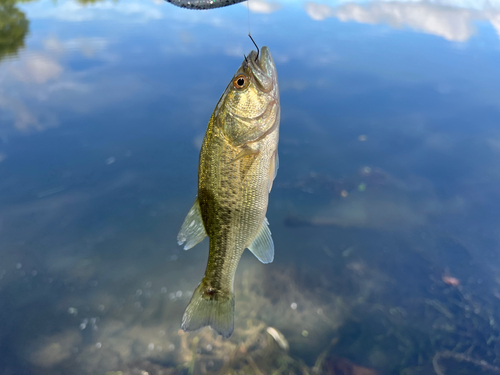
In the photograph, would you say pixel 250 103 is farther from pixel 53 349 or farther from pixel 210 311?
pixel 53 349

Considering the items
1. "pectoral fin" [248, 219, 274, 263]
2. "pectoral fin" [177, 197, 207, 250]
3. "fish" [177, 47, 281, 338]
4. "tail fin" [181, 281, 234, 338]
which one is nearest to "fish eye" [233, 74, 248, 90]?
"fish" [177, 47, 281, 338]

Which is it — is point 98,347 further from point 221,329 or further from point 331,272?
point 331,272

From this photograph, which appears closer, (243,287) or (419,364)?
(419,364)

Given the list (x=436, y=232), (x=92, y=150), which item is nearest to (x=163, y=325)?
(x=92, y=150)

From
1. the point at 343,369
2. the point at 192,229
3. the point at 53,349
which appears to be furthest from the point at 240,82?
the point at 53,349

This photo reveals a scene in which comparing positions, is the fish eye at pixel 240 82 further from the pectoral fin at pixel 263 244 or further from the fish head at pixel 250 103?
the pectoral fin at pixel 263 244

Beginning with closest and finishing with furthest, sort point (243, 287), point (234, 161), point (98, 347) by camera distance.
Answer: point (234, 161), point (98, 347), point (243, 287)
